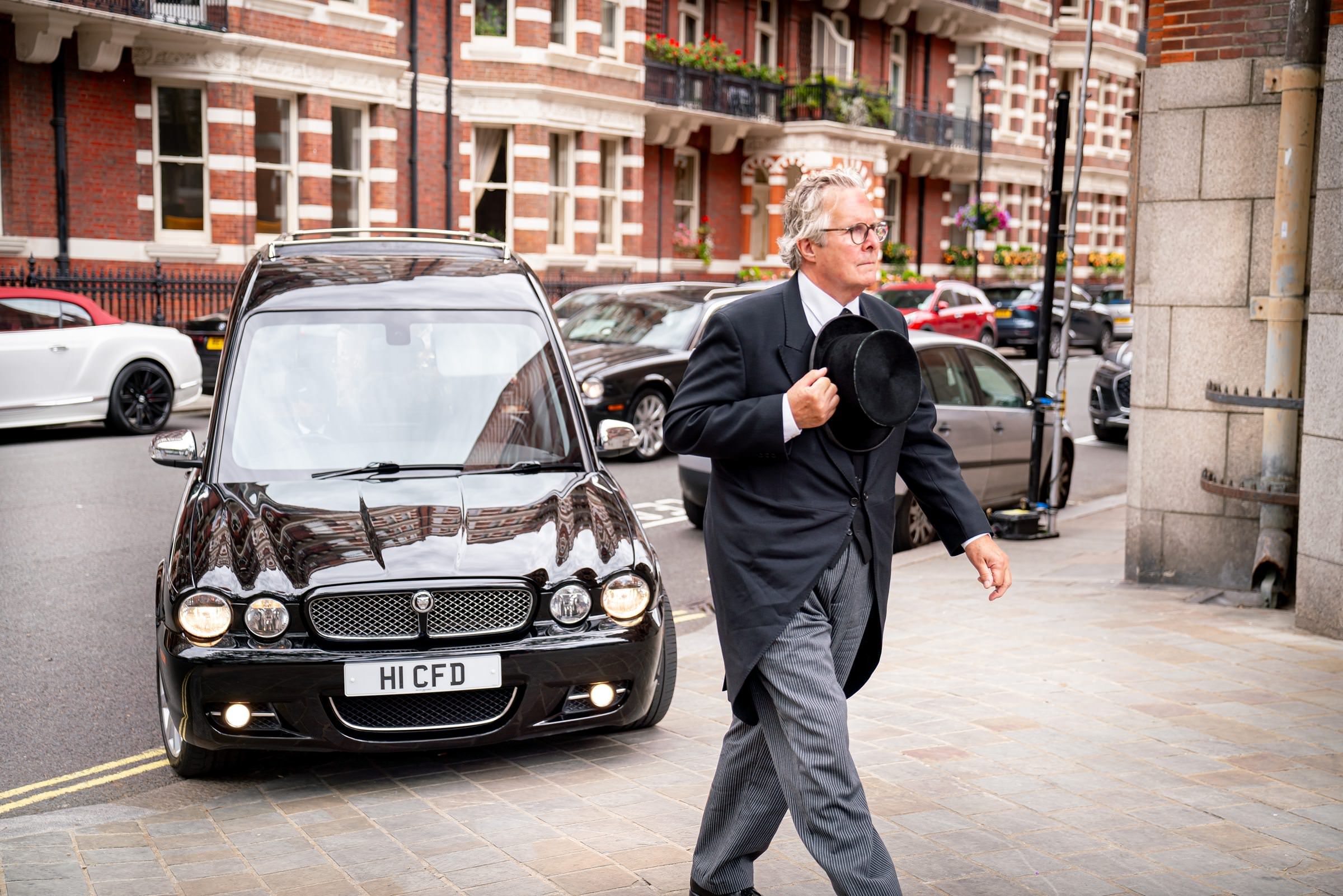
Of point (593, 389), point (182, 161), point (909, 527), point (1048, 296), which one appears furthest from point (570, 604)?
point (182, 161)

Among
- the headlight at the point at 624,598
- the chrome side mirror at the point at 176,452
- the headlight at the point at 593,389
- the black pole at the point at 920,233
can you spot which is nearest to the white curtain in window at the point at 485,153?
the headlight at the point at 593,389

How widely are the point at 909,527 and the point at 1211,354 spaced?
9.24 ft

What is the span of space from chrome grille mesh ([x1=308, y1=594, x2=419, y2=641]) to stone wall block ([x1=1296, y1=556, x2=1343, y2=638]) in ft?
15.1

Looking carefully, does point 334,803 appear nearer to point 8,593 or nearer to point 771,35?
point 8,593

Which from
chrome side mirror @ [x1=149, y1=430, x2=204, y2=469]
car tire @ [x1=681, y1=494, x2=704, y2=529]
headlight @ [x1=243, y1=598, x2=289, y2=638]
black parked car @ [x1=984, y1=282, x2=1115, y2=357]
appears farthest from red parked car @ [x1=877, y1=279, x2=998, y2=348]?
headlight @ [x1=243, y1=598, x2=289, y2=638]

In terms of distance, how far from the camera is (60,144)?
21844 millimetres

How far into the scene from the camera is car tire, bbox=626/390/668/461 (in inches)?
588

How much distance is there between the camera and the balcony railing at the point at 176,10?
21.4 metres

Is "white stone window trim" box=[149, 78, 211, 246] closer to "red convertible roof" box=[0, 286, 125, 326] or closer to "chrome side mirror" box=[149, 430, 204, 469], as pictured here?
"red convertible roof" box=[0, 286, 125, 326]

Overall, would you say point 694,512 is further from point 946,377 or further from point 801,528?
point 801,528

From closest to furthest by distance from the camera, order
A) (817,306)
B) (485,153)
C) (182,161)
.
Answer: (817,306) → (182,161) → (485,153)

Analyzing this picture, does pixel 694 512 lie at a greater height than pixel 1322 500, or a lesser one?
lesser

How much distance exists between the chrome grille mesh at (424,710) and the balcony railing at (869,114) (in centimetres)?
3340

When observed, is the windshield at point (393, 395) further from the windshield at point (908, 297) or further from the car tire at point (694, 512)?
the windshield at point (908, 297)
